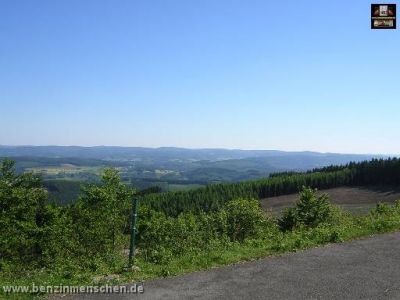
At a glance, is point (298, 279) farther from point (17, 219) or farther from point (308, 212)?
point (308, 212)

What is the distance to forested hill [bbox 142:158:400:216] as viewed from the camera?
535ft

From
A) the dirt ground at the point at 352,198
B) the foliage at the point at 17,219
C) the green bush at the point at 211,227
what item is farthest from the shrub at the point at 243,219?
the dirt ground at the point at 352,198

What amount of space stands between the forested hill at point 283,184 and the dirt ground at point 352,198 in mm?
5020

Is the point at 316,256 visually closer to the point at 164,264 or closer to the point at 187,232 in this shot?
the point at 164,264

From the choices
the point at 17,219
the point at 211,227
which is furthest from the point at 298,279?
the point at 211,227

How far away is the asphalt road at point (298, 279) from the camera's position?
1218 centimetres

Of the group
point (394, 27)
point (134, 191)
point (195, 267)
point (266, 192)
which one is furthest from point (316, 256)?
point (266, 192)

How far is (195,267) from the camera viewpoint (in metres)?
15.1

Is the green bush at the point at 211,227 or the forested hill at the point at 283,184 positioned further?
the forested hill at the point at 283,184

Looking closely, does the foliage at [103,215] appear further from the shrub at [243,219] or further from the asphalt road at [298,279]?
the asphalt road at [298,279]

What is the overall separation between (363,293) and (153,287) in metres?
6.31

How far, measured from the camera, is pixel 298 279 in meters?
13.3

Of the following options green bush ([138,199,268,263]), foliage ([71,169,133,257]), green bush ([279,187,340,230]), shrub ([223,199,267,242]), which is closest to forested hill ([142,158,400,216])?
green bush ([138,199,268,263])

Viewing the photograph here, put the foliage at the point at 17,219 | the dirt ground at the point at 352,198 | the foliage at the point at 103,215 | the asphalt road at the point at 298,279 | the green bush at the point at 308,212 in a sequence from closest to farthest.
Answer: the asphalt road at the point at 298,279 < the foliage at the point at 17,219 < the foliage at the point at 103,215 < the green bush at the point at 308,212 < the dirt ground at the point at 352,198
